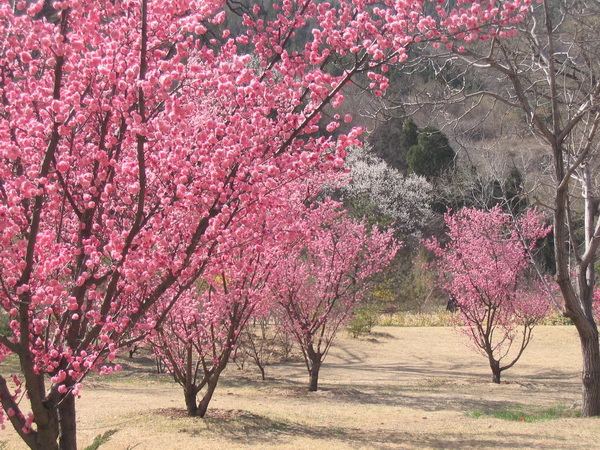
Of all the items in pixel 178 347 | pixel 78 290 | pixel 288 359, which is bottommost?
pixel 288 359

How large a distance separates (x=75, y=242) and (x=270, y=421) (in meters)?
4.17

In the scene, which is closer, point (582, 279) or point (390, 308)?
point (582, 279)

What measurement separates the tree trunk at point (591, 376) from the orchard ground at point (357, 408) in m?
0.26

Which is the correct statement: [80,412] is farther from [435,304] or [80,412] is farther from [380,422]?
[435,304]

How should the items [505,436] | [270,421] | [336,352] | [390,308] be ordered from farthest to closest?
[390,308], [336,352], [270,421], [505,436]

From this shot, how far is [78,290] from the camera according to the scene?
3.58 metres

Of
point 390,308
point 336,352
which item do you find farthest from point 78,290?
point 390,308

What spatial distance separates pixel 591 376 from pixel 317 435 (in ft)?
11.9

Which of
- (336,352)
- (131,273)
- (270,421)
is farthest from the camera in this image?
(336,352)

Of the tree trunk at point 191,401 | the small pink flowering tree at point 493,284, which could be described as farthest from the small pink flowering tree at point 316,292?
the tree trunk at point 191,401

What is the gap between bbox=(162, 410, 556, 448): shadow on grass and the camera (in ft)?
19.0

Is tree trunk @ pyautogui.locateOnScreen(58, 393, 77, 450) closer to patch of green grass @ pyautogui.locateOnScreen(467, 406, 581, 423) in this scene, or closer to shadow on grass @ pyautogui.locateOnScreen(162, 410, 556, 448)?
shadow on grass @ pyautogui.locateOnScreen(162, 410, 556, 448)

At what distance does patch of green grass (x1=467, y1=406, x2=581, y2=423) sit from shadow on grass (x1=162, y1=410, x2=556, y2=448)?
1234mm

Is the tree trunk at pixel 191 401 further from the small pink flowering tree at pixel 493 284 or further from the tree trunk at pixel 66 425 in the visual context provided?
the small pink flowering tree at pixel 493 284
